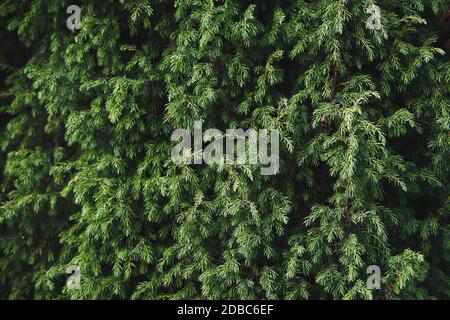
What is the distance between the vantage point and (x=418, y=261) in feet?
9.05

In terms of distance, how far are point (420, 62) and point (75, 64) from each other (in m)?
2.22

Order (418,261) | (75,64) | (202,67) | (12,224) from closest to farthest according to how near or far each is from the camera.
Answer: (418,261), (202,67), (75,64), (12,224)

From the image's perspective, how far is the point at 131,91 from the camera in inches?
127

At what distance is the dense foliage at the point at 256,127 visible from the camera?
2.84 m

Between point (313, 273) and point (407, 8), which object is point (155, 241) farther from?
point (407, 8)

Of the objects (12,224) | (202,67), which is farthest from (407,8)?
(12,224)

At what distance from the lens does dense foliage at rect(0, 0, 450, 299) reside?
2840 mm

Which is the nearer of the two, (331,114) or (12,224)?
(331,114)

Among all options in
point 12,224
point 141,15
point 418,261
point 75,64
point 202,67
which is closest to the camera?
point 418,261

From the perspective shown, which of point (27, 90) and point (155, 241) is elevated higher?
point (27, 90)

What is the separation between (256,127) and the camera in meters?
2.99

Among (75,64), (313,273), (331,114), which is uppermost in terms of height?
(75,64)
